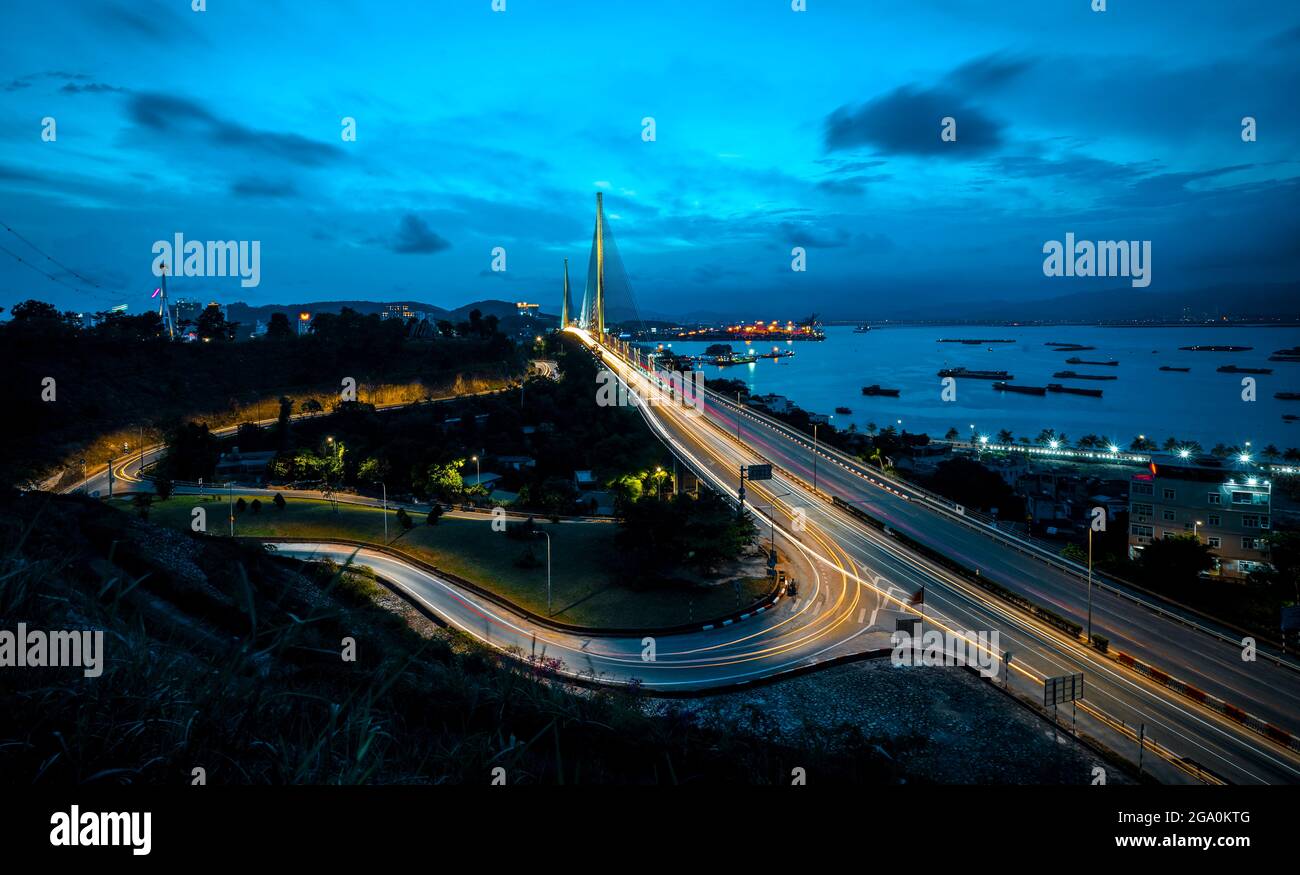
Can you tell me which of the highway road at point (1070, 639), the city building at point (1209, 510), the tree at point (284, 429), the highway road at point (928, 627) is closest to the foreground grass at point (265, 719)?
the highway road at point (928, 627)

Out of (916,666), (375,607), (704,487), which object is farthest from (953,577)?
(375,607)

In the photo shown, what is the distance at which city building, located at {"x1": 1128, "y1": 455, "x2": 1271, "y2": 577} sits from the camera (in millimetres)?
19944

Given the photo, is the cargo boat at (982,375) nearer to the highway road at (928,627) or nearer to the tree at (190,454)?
the highway road at (928,627)

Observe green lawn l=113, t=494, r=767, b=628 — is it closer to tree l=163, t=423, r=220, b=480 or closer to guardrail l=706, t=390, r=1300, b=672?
tree l=163, t=423, r=220, b=480

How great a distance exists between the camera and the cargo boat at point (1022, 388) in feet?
250

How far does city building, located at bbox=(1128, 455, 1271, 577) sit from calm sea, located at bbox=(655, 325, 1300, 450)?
32425mm

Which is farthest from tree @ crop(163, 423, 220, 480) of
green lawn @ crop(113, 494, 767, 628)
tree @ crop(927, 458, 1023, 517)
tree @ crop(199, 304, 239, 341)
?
tree @ crop(927, 458, 1023, 517)

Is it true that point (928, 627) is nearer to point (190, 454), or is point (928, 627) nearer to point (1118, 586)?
point (1118, 586)

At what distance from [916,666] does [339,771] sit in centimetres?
1168

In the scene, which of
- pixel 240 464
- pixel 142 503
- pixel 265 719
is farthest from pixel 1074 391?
pixel 265 719

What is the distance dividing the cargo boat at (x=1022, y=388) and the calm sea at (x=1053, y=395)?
96 centimetres

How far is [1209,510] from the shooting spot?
68.1ft
